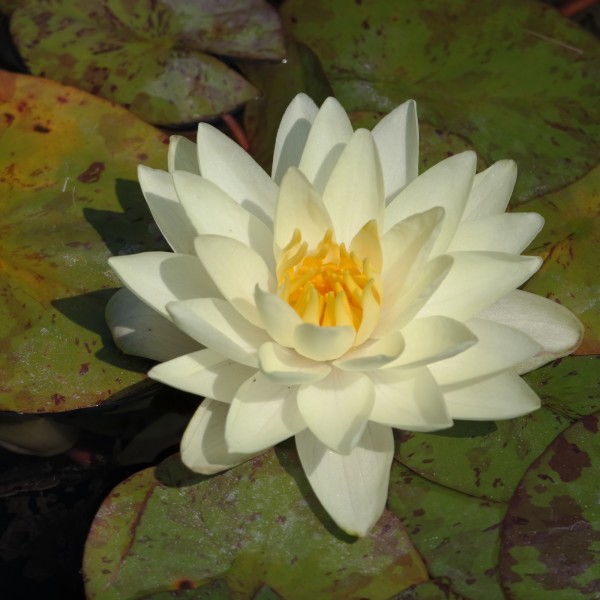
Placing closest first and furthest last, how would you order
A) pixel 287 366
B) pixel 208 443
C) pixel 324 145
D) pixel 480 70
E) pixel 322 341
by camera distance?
pixel 322 341 < pixel 287 366 < pixel 208 443 < pixel 324 145 < pixel 480 70

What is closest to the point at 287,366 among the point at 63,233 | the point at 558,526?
the point at 558,526

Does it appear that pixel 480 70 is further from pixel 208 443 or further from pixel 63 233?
pixel 208 443

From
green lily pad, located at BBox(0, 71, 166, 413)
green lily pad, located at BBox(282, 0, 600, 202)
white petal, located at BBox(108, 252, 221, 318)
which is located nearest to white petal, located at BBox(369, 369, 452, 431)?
white petal, located at BBox(108, 252, 221, 318)

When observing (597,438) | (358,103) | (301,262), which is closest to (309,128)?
(301,262)

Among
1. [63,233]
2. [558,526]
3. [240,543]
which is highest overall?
[558,526]

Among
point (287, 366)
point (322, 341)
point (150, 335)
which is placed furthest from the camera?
point (150, 335)

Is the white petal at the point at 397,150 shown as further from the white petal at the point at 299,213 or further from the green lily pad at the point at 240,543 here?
the green lily pad at the point at 240,543

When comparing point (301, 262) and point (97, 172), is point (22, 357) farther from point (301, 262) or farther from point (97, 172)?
point (301, 262)
